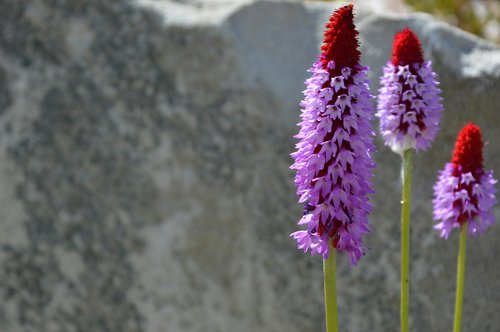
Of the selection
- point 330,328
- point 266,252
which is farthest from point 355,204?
point 266,252

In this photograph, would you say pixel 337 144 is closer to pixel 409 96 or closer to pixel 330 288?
pixel 330 288

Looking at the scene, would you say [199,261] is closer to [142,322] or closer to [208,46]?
[142,322]

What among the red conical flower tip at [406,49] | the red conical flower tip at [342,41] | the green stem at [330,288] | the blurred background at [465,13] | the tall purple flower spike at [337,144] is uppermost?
the blurred background at [465,13]

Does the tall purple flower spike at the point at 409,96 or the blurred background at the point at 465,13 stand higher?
the blurred background at the point at 465,13

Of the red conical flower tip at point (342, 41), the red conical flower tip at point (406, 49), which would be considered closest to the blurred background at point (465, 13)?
the red conical flower tip at point (406, 49)

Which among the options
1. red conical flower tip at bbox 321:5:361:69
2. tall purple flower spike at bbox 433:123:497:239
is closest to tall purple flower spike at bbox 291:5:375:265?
red conical flower tip at bbox 321:5:361:69

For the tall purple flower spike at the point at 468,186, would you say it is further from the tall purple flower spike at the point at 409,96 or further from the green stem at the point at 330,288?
the green stem at the point at 330,288

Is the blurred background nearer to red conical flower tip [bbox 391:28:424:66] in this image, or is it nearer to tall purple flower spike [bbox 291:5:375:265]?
red conical flower tip [bbox 391:28:424:66]
